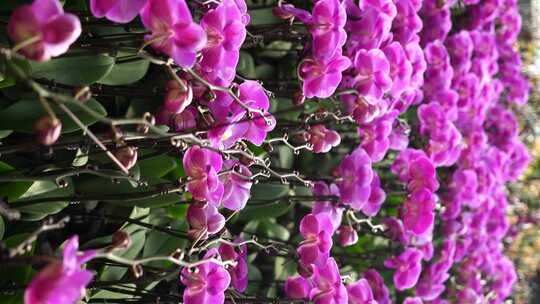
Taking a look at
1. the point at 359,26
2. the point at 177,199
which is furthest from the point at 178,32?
the point at 359,26

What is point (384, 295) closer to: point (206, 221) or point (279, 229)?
point (279, 229)

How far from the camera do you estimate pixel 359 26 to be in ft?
2.39

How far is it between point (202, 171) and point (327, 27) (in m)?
0.22

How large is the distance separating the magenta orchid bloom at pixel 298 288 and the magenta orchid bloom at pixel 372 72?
9.5 inches

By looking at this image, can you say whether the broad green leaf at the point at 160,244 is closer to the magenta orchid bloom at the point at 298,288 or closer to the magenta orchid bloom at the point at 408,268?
the magenta orchid bloom at the point at 298,288

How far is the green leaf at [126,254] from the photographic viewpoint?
615 millimetres

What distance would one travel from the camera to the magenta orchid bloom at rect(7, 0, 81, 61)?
0.34m

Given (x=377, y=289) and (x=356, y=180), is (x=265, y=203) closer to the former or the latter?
(x=356, y=180)

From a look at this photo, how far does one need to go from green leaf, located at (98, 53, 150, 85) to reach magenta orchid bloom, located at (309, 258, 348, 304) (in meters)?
0.28

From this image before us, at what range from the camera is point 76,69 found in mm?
533

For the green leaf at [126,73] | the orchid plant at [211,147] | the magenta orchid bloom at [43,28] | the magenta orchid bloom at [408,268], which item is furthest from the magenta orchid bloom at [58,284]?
the magenta orchid bloom at [408,268]

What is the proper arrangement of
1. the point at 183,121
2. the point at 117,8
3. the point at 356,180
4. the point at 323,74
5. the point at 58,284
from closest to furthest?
the point at 58,284 < the point at 117,8 < the point at 183,121 < the point at 323,74 < the point at 356,180

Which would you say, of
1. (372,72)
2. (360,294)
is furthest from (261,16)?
(360,294)

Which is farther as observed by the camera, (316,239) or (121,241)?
(316,239)
